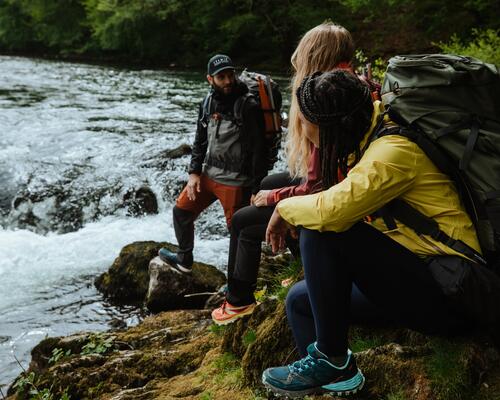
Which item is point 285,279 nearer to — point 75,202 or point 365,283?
point 365,283

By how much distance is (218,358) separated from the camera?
3938 mm

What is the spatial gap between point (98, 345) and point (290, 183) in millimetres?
2225

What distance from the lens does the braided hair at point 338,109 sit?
8.82 ft

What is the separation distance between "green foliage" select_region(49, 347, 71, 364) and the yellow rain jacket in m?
3.11

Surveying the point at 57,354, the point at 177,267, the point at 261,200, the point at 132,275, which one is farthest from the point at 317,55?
the point at 132,275

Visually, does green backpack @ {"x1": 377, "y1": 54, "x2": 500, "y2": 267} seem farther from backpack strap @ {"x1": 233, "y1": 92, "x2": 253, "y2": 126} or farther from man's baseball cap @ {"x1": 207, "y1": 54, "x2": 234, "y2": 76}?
man's baseball cap @ {"x1": 207, "y1": 54, "x2": 234, "y2": 76}

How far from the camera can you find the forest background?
23609 mm

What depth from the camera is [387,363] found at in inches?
115

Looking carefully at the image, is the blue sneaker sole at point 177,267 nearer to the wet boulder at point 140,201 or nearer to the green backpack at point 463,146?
the wet boulder at point 140,201

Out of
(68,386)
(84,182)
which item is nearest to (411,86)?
(68,386)

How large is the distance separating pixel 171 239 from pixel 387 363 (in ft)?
20.3

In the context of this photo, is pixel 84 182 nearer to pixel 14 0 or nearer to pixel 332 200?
pixel 332 200

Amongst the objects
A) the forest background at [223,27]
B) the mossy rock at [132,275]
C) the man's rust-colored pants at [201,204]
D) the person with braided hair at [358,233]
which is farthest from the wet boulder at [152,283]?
the forest background at [223,27]

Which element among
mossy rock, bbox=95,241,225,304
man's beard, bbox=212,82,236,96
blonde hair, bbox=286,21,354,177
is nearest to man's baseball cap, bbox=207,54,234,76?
man's beard, bbox=212,82,236,96
